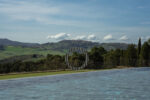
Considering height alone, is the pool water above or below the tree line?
below

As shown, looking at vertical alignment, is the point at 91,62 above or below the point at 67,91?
above

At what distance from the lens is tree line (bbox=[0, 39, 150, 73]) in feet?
53.6

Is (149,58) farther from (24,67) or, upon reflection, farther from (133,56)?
(24,67)

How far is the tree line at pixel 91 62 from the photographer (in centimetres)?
1633

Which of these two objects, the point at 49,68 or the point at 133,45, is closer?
the point at 49,68

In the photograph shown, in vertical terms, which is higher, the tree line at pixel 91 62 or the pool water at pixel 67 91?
the tree line at pixel 91 62

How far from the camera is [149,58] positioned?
33469mm

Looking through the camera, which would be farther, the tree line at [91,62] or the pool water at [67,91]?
the tree line at [91,62]

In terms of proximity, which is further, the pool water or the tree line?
the tree line

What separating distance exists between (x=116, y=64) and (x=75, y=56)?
17.5ft

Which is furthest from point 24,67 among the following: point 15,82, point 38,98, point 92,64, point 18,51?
point 18,51

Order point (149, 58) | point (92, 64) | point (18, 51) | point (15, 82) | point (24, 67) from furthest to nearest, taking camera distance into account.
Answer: point (18, 51)
point (149, 58)
point (92, 64)
point (24, 67)
point (15, 82)

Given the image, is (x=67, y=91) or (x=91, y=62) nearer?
(x=67, y=91)

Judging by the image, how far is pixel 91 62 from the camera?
2284cm
